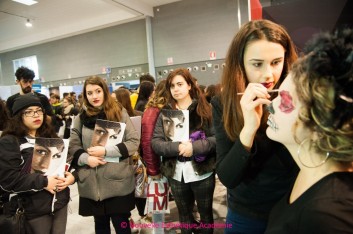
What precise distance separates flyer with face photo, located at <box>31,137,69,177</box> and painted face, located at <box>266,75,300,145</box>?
148cm

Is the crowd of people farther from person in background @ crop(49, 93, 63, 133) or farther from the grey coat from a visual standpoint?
person in background @ crop(49, 93, 63, 133)

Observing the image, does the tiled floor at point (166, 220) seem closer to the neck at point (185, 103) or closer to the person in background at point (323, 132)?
the neck at point (185, 103)

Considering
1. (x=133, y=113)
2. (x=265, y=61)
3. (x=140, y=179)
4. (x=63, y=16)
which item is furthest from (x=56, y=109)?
(x=265, y=61)

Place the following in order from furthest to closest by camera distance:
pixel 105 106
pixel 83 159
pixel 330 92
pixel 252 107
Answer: pixel 105 106
pixel 83 159
pixel 252 107
pixel 330 92

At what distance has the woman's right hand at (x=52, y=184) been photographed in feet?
5.51

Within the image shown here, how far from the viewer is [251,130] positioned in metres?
0.87

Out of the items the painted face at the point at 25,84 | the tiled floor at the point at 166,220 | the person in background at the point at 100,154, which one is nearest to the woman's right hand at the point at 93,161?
the person in background at the point at 100,154

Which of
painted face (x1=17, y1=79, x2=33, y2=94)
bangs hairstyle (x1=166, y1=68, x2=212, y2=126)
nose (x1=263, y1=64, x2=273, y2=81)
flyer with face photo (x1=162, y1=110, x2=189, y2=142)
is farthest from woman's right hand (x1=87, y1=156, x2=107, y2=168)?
painted face (x1=17, y1=79, x2=33, y2=94)

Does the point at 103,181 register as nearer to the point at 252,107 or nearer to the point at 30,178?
the point at 30,178

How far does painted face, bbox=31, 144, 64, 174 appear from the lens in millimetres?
1671

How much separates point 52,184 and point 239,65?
1433 mm

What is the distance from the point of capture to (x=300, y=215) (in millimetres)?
606

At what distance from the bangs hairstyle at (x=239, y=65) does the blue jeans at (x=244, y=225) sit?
36cm

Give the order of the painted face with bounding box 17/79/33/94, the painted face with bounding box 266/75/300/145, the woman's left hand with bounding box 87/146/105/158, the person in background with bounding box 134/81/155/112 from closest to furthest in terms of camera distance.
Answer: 1. the painted face with bounding box 266/75/300/145
2. the woman's left hand with bounding box 87/146/105/158
3. the person in background with bounding box 134/81/155/112
4. the painted face with bounding box 17/79/33/94
